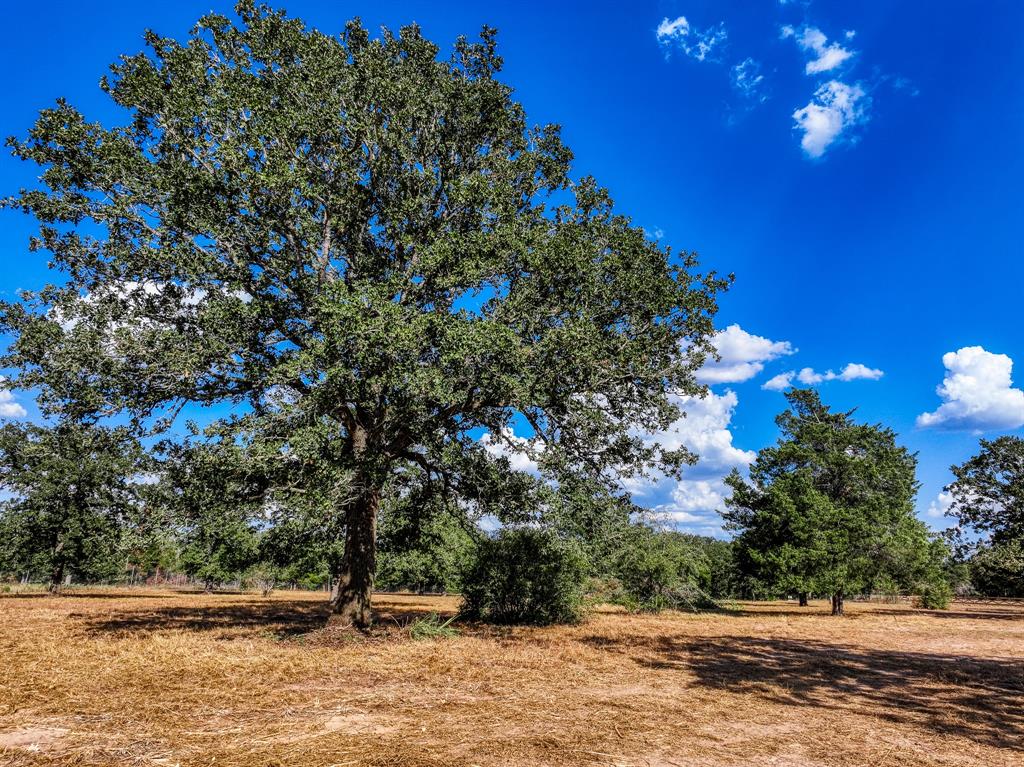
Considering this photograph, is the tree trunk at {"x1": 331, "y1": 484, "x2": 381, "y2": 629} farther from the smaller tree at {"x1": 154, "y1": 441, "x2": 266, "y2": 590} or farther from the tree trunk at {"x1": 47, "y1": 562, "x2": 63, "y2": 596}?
the tree trunk at {"x1": 47, "y1": 562, "x2": 63, "y2": 596}

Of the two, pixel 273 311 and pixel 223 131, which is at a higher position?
pixel 223 131

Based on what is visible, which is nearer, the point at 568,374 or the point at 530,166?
the point at 568,374

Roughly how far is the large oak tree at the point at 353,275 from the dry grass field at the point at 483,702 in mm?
3961

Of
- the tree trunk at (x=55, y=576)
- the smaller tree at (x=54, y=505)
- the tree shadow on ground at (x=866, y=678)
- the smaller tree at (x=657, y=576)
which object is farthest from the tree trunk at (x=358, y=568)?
the tree trunk at (x=55, y=576)

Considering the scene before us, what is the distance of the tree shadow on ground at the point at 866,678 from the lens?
722 cm

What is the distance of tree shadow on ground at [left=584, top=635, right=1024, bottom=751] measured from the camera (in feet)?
23.7

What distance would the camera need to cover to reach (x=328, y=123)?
44.0 feet

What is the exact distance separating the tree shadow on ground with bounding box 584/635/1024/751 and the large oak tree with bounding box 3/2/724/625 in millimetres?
4939

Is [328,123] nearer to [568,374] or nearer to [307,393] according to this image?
[307,393]

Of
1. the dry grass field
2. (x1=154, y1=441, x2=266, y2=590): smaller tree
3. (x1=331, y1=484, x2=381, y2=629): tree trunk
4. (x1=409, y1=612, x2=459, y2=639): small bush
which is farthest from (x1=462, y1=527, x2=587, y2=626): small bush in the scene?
(x1=154, y1=441, x2=266, y2=590): smaller tree

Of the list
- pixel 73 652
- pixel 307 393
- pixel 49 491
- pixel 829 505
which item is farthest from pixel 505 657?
pixel 49 491

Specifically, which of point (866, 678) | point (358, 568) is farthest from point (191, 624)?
point (866, 678)

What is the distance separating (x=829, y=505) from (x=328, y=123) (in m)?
32.9

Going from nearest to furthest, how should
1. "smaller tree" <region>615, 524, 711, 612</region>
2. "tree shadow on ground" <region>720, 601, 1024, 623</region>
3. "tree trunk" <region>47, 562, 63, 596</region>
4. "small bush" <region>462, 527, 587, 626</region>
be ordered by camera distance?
"small bush" <region>462, 527, 587, 626</region>
"smaller tree" <region>615, 524, 711, 612</region>
"tree shadow on ground" <region>720, 601, 1024, 623</region>
"tree trunk" <region>47, 562, 63, 596</region>
